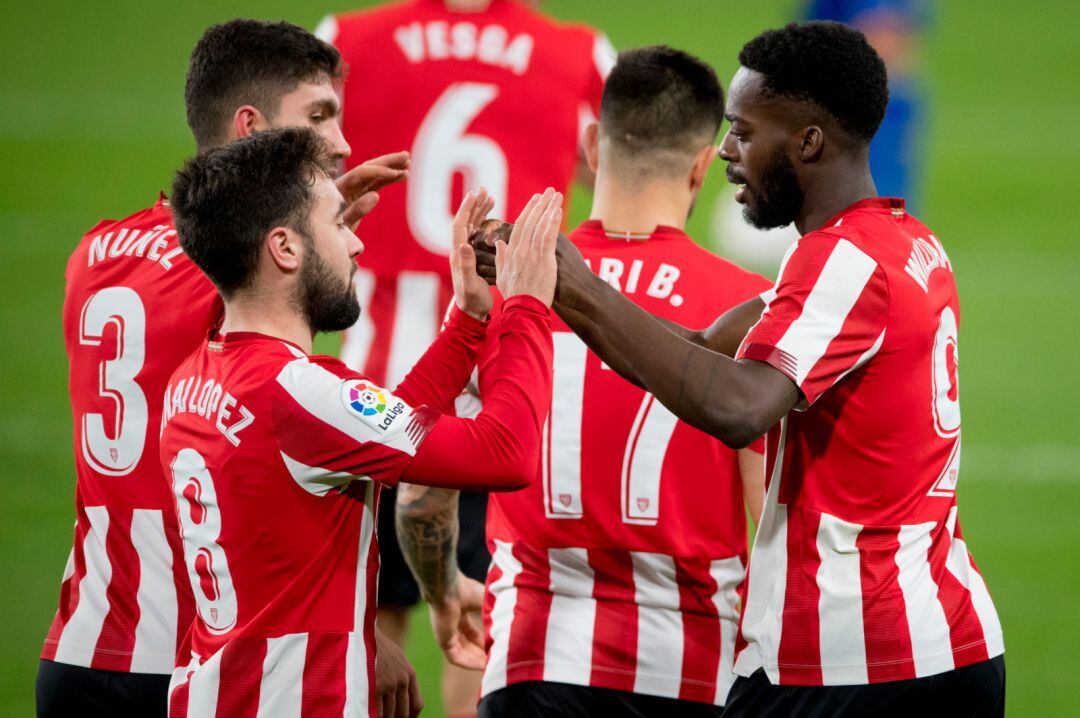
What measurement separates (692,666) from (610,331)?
1044 mm

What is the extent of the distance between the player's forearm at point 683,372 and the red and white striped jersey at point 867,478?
8 cm

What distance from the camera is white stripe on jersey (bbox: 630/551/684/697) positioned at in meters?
3.83

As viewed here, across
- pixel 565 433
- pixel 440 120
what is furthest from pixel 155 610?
pixel 440 120

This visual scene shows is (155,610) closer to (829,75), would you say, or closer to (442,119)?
(829,75)

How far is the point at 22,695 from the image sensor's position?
231 inches

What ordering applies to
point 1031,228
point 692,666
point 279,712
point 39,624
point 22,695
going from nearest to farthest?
point 279,712 → point 692,666 → point 22,695 → point 39,624 → point 1031,228

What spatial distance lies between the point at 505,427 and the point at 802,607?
74 cm

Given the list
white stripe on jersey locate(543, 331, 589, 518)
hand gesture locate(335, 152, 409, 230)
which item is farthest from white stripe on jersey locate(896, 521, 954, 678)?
hand gesture locate(335, 152, 409, 230)

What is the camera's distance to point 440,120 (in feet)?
18.9

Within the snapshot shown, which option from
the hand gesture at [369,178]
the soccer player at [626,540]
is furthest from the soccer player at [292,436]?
the soccer player at [626,540]

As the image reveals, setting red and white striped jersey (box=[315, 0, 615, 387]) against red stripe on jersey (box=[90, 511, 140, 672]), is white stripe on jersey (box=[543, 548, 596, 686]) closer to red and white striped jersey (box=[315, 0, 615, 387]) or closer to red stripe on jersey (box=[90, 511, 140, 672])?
red stripe on jersey (box=[90, 511, 140, 672])

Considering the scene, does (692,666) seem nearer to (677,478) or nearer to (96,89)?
(677,478)

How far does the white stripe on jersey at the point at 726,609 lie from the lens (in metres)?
3.84

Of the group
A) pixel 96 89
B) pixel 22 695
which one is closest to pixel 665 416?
pixel 22 695
